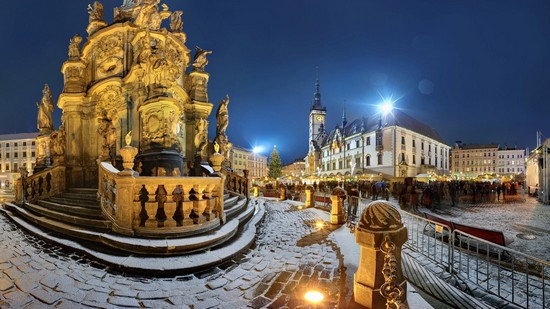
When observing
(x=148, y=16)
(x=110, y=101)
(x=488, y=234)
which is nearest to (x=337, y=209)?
(x=488, y=234)

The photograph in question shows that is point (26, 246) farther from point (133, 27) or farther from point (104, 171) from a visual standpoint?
point (133, 27)

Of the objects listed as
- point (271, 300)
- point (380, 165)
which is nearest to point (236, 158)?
point (380, 165)

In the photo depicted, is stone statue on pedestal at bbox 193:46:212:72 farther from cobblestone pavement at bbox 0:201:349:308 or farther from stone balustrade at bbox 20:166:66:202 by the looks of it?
cobblestone pavement at bbox 0:201:349:308

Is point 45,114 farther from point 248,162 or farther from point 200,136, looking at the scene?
point 248,162

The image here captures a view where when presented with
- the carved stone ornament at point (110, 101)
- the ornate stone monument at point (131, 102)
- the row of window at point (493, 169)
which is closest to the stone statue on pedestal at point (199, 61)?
the ornate stone monument at point (131, 102)

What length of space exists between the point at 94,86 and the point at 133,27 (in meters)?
3.60

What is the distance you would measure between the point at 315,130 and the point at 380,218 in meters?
85.2

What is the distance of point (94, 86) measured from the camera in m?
12.5

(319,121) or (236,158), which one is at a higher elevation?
(319,121)

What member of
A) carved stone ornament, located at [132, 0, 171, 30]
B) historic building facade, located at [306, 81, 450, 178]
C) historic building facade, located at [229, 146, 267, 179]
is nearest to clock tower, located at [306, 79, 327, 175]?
historic building facade, located at [306, 81, 450, 178]

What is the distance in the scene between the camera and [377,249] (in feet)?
10.1

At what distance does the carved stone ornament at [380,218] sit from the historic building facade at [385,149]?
3832 cm

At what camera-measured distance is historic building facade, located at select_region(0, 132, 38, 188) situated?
57.0m

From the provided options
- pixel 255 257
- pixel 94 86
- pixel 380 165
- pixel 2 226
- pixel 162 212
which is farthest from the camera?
pixel 380 165
